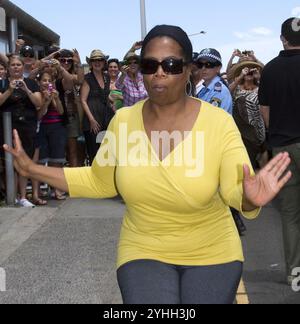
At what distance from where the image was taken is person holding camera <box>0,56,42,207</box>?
794cm

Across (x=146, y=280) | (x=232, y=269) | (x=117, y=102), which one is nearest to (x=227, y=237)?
(x=232, y=269)

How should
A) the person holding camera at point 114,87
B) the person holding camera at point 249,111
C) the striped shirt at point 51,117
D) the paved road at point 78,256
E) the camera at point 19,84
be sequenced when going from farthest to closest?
the person holding camera at point 114,87 < the striped shirt at point 51,117 < the camera at point 19,84 < the person holding camera at point 249,111 < the paved road at point 78,256

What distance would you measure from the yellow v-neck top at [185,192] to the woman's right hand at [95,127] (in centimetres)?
649

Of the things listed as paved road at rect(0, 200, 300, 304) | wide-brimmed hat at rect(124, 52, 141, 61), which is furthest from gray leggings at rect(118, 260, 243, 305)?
wide-brimmed hat at rect(124, 52, 141, 61)

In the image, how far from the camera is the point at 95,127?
938 cm

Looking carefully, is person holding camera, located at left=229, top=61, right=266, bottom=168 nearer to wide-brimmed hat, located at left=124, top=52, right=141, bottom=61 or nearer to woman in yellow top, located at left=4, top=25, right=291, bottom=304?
wide-brimmed hat, located at left=124, top=52, right=141, bottom=61

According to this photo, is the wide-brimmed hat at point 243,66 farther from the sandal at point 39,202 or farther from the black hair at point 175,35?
the black hair at point 175,35

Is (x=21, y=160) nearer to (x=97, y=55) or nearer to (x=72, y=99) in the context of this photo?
(x=97, y=55)

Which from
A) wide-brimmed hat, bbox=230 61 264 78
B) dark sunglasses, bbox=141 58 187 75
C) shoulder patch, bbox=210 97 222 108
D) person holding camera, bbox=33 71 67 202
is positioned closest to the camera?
dark sunglasses, bbox=141 58 187 75

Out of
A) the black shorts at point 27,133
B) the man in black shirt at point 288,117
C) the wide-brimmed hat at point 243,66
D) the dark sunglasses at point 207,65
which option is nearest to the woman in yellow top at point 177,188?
the man in black shirt at point 288,117

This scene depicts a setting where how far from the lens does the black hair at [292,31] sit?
16.6ft

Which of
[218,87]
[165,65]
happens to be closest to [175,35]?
[165,65]

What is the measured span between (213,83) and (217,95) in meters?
0.16

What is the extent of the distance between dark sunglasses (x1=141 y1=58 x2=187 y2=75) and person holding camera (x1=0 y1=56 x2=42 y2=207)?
529 centimetres
